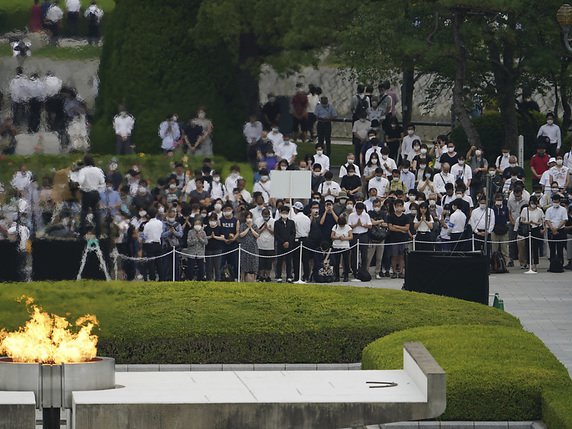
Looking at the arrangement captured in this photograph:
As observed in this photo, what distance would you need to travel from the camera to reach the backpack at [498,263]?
3528 cm

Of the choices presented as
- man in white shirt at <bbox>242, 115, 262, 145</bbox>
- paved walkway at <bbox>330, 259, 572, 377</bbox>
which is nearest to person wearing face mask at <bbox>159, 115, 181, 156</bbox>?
man in white shirt at <bbox>242, 115, 262, 145</bbox>

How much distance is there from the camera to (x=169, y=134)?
43.1 metres

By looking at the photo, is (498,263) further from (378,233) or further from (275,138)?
(275,138)

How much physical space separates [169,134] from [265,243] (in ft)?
32.5

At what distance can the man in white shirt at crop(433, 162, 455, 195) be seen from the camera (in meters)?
36.2

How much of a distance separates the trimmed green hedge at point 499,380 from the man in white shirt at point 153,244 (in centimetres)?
1058

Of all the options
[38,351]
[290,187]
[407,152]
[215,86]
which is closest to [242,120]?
[215,86]

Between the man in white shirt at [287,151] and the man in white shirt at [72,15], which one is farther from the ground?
the man in white shirt at [72,15]

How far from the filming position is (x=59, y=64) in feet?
149

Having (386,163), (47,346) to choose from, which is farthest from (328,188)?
(47,346)

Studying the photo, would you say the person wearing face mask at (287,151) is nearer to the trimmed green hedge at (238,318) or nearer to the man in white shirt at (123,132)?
the man in white shirt at (123,132)

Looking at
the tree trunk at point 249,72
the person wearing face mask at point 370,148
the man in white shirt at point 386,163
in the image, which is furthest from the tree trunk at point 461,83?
the tree trunk at point 249,72

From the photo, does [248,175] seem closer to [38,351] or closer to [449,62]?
[449,62]

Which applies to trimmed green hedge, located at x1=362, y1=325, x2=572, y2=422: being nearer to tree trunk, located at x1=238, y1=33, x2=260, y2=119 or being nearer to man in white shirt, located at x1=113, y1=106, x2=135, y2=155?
man in white shirt, located at x1=113, y1=106, x2=135, y2=155
